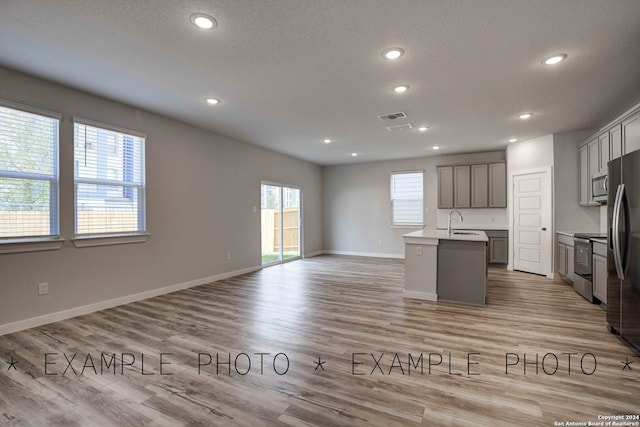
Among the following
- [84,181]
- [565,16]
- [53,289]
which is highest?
[565,16]

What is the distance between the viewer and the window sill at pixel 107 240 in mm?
3573

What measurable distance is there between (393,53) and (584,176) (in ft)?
14.9

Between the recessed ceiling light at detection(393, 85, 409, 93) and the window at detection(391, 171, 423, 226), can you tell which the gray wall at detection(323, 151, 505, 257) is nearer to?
the window at detection(391, 171, 423, 226)

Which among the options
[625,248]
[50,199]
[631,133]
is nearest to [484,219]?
[631,133]

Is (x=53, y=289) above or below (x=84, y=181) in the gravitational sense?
below

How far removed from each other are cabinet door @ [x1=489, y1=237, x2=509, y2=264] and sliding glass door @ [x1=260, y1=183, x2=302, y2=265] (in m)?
4.54

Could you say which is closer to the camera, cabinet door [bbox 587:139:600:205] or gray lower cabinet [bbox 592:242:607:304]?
gray lower cabinet [bbox 592:242:607:304]

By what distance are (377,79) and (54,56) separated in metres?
3.11

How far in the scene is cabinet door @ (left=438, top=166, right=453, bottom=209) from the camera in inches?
283

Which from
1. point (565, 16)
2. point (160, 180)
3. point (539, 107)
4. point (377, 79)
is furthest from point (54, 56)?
point (539, 107)

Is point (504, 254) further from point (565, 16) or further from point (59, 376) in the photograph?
point (59, 376)

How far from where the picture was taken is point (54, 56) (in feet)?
9.14

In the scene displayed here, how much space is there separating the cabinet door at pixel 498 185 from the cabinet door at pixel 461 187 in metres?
0.44

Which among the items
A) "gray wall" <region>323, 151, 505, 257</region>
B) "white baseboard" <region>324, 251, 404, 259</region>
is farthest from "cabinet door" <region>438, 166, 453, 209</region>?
"white baseboard" <region>324, 251, 404, 259</region>
